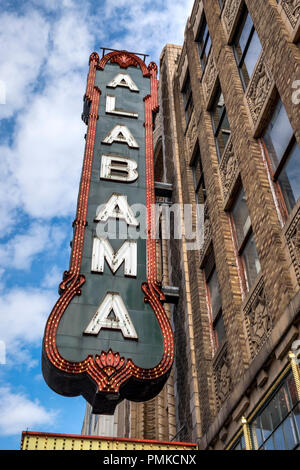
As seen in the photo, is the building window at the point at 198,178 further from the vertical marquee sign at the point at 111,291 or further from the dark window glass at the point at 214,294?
the dark window glass at the point at 214,294

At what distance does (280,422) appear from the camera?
8.60m

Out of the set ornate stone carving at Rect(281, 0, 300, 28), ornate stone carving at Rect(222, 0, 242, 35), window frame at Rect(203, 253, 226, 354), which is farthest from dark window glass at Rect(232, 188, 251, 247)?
ornate stone carving at Rect(222, 0, 242, 35)

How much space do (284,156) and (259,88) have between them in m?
2.67

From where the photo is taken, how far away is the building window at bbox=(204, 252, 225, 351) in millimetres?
13687

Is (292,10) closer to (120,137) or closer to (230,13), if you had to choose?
(230,13)

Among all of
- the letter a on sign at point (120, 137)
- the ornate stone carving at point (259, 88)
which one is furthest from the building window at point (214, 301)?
the letter a on sign at point (120, 137)

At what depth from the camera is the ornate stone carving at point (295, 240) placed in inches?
376

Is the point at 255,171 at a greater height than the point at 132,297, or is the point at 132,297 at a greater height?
the point at 255,171

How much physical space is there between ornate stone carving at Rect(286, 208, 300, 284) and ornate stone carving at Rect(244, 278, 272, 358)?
49.3 inches

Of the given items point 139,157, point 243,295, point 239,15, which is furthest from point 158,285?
point 239,15

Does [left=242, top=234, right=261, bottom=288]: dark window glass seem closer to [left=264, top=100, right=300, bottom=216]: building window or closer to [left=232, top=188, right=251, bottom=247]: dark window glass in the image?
[left=232, top=188, right=251, bottom=247]: dark window glass

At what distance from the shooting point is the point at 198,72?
18.9 m
